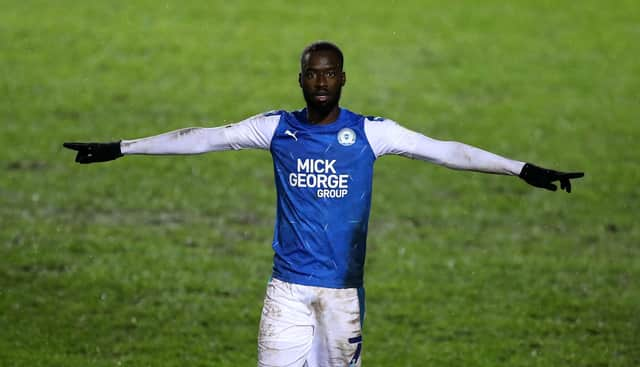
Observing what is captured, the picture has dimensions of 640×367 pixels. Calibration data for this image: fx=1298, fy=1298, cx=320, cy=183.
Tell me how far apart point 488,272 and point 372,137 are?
726 centimetres

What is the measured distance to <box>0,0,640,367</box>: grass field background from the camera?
12969 millimetres

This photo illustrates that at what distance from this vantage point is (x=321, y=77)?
796 centimetres

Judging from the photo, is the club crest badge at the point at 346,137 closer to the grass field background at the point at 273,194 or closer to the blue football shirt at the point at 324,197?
the blue football shirt at the point at 324,197

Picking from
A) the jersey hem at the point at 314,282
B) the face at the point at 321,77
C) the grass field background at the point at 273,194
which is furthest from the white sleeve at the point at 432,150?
the grass field background at the point at 273,194

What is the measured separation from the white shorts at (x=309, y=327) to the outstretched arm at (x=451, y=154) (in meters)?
0.96

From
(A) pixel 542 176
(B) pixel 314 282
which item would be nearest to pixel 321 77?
(B) pixel 314 282

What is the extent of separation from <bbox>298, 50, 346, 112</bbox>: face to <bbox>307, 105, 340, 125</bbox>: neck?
0.30ft

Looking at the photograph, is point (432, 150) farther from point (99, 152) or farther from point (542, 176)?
point (99, 152)

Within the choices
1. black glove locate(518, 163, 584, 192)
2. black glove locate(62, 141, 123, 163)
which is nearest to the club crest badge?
black glove locate(518, 163, 584, 192)

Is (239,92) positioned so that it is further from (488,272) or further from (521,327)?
(521,327)

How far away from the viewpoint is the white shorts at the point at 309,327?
26.6 feet

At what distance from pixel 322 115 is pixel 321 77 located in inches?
12.0

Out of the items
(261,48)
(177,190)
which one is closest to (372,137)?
(177,190)

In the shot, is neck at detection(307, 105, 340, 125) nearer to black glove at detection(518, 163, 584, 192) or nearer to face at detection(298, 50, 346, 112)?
face at detection(298, 50, 346, 112)
